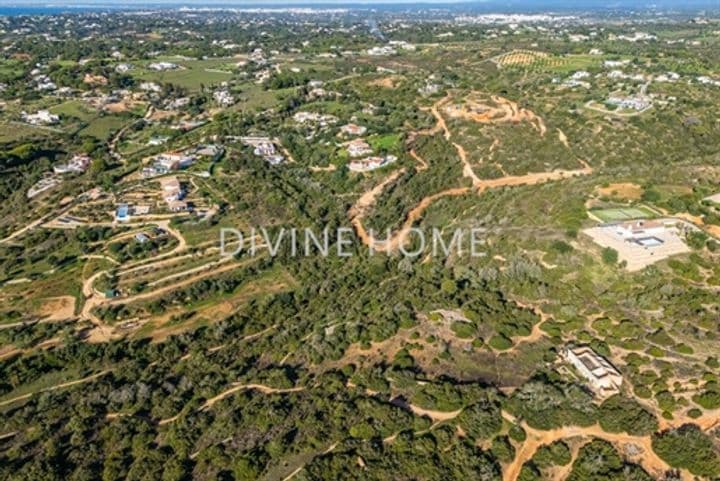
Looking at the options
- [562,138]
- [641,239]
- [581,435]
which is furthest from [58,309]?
[562,138]

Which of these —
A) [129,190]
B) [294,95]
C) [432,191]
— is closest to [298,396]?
[432,191]

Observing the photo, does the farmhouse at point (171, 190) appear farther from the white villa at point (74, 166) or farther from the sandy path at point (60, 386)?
the sandy path at point (60, 386)

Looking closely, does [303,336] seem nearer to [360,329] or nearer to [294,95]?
[360,329]

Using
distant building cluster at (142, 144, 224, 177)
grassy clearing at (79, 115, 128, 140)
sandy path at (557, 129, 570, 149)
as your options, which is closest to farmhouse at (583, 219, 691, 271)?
sandy path at (557, 129, 570, 149)

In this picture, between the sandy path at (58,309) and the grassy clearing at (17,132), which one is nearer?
the sandy path at (58,309)

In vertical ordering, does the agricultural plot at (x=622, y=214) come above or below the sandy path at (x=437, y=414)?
above

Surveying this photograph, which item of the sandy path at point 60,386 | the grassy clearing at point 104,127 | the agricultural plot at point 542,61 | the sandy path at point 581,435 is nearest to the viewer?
the sandy path at point 581,435

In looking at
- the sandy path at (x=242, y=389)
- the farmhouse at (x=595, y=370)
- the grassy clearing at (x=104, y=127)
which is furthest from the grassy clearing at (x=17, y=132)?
the farmhouse at (x=595, y=370)
